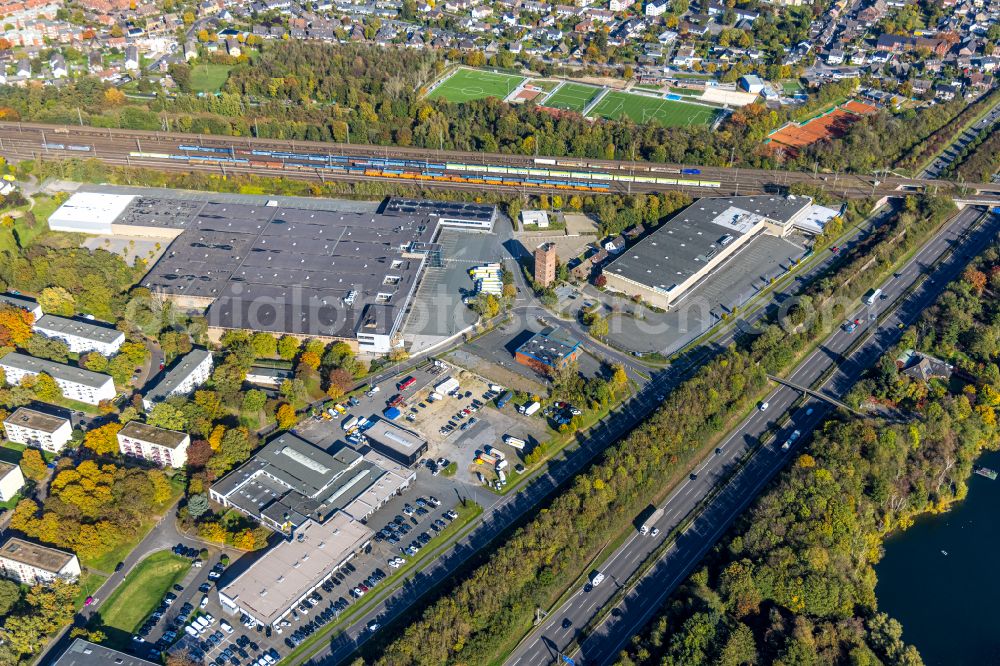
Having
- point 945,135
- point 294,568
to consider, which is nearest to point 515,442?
point 294,568

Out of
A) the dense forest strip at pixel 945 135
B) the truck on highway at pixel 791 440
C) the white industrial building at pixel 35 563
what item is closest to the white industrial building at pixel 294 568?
the white industrial building at pixel 35 563

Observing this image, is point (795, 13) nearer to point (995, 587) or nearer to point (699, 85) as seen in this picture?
point (699, 85)

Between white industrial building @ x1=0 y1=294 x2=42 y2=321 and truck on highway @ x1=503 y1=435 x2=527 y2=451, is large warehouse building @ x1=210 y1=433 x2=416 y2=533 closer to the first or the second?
truck on highway @ x1=503 y1=435 x2=527 y2=451

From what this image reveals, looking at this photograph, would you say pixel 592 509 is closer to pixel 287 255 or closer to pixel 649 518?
pixel 649 518

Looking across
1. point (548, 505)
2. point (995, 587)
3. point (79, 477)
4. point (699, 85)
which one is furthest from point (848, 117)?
point (79, 477)

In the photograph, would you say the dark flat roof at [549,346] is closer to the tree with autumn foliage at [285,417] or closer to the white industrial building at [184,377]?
the tree with autumn foliage at [285,417]
